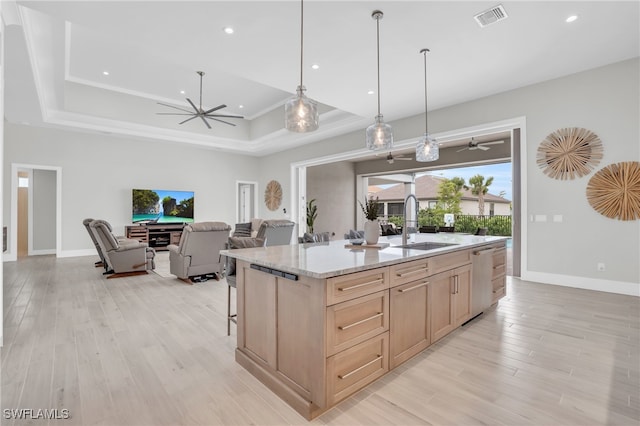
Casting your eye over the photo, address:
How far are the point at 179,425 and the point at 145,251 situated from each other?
4.48 metres

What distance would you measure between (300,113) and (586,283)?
462 cm

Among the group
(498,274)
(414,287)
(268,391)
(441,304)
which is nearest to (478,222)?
(498,274)

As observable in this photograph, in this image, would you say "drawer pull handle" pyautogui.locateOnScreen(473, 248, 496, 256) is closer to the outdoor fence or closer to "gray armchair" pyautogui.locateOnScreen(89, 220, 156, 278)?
"gray armchair" pyautogui.locateOnScreen(89, 220, 156, 278)

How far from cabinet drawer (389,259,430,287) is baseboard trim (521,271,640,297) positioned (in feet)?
11.5

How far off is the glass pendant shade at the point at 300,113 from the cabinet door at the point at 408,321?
155 centimetres

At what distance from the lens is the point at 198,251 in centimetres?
475

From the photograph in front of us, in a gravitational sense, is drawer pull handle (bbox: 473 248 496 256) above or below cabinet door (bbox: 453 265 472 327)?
above

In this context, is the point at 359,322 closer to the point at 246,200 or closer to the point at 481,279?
the point at 481,279

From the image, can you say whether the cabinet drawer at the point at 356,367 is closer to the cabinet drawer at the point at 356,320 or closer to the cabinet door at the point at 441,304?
the cabinet drawer at the point at 356,320

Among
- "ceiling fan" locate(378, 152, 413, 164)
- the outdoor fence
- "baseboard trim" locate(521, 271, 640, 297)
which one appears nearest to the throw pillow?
"ceiling fan" locate(378, 152, 413, 164)

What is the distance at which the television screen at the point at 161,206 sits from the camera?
815 centimetres

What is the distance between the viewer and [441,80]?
454 centimetres

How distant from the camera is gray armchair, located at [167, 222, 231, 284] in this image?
15.2 ft

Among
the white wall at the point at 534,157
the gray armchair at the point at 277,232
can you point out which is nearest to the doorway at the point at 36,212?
A: the white wall at the point at 534,157
